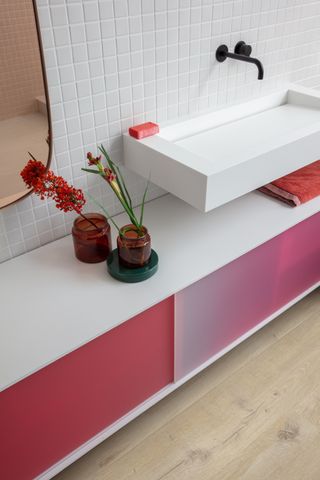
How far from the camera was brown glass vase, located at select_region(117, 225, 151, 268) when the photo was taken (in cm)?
140

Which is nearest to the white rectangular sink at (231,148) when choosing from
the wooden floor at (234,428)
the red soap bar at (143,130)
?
the red soap bar at (143,130)

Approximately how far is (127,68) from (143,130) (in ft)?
0.64

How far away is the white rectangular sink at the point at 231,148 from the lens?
1412mm

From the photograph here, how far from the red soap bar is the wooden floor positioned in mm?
968

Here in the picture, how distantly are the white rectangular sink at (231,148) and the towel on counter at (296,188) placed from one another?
0.15 m

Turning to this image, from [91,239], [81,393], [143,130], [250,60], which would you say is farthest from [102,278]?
[250,60]

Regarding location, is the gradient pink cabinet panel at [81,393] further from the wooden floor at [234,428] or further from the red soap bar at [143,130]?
the red soap bar at [143,130]

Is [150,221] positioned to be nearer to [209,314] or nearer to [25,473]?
[209,314]

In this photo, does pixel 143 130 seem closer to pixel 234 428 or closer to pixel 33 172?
pixel 33 172

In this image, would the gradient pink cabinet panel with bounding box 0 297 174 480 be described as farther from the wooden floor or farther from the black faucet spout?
the black faucet spout

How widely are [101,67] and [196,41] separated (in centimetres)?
38

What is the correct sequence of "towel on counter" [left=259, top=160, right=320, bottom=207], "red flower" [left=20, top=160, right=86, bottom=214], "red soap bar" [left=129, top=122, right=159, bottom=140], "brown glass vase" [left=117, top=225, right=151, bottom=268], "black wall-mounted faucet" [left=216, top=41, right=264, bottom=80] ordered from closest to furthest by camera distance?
"red flower" [left=20, top=160, right=86, bottom=214]
"brown glass vase" [left=117, top=225, right=151, bottom=268]
"red soap bar" [left=129, top=122, right=159, bottom=140]
"black wall-mounted faucet" [left=216, top=41, right=264, bottom=80]
"towel on counter" [left=259, top=160, right=320, bottom=207]

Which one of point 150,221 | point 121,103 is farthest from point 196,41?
point 150,221

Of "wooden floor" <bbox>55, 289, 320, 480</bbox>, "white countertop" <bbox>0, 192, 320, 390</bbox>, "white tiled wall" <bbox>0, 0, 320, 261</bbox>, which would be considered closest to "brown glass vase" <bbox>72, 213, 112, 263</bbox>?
"white countertop" <bbox>0, 192, 320, 390</bbox>
